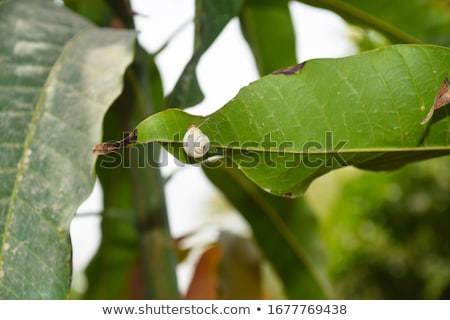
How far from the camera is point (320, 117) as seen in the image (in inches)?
15.3

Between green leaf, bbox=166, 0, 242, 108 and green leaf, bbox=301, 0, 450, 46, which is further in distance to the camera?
green leaf, bbox=301, 0, 450, 46

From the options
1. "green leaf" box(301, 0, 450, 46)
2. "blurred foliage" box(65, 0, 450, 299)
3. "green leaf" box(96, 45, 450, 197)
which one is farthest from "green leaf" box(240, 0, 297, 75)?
"green leaf" box(96, 45, 450, 197)

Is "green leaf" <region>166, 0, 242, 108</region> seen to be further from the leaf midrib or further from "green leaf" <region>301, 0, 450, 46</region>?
the leaf midrib

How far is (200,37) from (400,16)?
12.5 inches

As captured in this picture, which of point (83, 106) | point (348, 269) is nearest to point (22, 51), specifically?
point (83, 106)

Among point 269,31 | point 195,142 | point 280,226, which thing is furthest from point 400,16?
point 195,142

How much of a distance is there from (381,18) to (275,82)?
13.4 inches

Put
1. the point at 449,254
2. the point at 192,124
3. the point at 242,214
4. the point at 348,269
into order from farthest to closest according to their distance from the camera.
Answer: the point at 348,269
the point at 449,254
the point at 242,214
the point at 192,124

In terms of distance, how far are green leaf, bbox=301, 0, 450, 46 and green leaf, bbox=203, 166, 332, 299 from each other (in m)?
0.26

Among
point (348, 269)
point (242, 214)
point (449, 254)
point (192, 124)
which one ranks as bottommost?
point (348, 269)

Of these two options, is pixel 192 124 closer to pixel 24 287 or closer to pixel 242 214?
pixel 24 287

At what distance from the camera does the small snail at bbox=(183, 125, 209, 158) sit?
1.17 ft

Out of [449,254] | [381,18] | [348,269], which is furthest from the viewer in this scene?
[348,269]

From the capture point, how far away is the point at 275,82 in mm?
371
